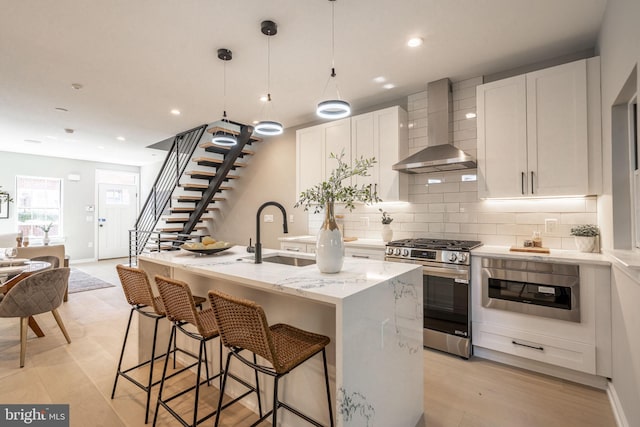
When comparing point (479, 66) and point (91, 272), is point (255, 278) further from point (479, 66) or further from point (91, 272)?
point (91, 272)

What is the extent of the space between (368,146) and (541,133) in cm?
174

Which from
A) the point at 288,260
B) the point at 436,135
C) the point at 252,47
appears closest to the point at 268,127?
the point at 252,47

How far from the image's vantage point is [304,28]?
2.51 metres

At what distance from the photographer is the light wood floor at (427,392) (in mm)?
2000

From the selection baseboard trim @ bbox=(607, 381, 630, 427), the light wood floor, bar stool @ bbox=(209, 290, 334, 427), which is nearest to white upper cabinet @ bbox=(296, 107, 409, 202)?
the light wood floor

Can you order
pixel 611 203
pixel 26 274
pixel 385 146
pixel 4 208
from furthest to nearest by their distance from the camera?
pixel 4 208 < pixel 385 146 < pixel 26 274 < pixel 611 203

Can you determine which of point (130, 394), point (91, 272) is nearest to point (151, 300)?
point (130, 394)

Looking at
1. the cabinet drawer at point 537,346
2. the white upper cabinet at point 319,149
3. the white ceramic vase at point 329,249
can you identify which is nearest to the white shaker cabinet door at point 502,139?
the cabinet drawer at point 537,346

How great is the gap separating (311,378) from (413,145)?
294cm

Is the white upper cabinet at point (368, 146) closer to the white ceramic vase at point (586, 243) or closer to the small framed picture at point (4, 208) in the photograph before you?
the white ceramic vase at point (586, 243)

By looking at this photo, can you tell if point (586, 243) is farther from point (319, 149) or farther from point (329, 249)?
point (319, 149)

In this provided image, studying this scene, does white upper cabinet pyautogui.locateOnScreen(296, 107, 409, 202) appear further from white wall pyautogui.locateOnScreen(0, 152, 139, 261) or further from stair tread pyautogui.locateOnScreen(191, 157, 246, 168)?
white wall pyautogui.locateOnScreen(0, 152, 139, 261)

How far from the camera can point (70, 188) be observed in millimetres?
8125

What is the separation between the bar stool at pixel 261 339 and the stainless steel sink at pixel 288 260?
0.69 m
